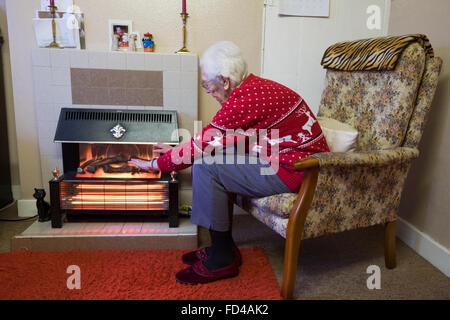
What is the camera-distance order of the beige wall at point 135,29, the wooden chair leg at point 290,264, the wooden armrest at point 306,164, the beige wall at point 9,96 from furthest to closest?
the beige wall at point 9,96 → the beige wall at point 135,29 → the wooden chair leg at point 290,264 → the wooden armrest at point 306,164

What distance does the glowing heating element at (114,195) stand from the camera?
1846mm

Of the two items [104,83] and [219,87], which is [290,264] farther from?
[104,83]

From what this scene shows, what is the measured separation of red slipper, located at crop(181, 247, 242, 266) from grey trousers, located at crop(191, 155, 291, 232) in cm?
25

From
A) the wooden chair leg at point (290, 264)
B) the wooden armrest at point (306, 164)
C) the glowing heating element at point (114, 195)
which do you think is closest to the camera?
the wooden armrest at point (306, 164)

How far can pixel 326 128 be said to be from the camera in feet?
5.29

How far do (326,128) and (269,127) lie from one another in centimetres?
37

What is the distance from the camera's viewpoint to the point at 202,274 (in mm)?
1517

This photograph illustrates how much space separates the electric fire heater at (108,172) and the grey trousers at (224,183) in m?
0.40

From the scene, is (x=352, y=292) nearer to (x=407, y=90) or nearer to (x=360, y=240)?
(x=360, y=240)

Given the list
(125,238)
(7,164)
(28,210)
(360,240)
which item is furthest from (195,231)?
(7,164)

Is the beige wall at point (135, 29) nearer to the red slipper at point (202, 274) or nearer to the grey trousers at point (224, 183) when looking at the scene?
the grey trousers at point (224, 183)

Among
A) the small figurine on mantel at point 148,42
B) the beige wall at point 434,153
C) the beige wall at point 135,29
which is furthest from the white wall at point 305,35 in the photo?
the small figurine on mantel at point 148,42

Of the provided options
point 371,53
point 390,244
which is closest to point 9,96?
point 371,53

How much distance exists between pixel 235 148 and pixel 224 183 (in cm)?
16
